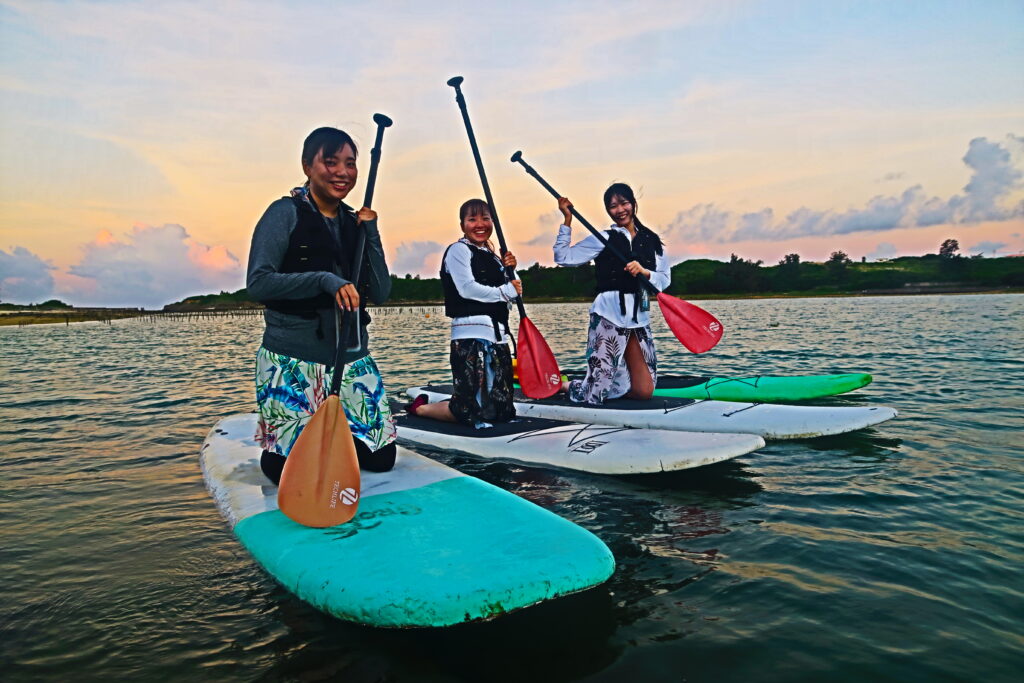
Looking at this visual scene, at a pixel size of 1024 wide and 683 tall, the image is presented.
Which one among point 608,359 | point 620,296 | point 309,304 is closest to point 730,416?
point 608,359

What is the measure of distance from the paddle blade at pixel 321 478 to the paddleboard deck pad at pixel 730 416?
3.75 meters

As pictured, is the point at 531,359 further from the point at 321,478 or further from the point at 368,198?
the point at 321,478

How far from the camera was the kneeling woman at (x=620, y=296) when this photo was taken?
6.85 meters

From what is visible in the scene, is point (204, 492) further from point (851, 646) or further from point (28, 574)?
point (851, 646)

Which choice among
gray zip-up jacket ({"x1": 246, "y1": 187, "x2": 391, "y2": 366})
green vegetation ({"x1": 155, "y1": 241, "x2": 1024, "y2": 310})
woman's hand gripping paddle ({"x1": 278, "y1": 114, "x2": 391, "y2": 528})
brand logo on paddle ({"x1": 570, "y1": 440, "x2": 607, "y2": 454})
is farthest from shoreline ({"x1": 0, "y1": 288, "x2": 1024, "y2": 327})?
woman's hand gripping paddle ({"x1": 278, "y1": 114, "x2": 391, "y2": 528})

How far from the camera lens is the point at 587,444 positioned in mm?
5426

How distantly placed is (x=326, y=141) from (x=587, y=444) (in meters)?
3.15

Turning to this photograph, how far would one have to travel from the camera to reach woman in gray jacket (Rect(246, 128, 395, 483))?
3.65 meters

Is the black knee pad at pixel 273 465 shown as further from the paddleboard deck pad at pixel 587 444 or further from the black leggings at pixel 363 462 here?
the paddleboard deck pad at pixel 587 444

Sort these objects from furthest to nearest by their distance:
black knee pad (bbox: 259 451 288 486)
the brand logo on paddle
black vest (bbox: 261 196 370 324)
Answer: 1. the brand logo on paddle
2. black knee pad (bbox: 259 451 288 486)
3. black vest (bbox: 261 196 370 324)

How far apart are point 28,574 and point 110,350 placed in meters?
23.6

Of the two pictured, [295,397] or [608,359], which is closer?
[295,397]

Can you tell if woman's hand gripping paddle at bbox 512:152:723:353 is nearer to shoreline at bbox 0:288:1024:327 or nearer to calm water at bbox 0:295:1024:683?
calm water at bbox 0:295:1024:683

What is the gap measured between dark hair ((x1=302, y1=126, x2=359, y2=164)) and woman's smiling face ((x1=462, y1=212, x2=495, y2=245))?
2192 millimetres
